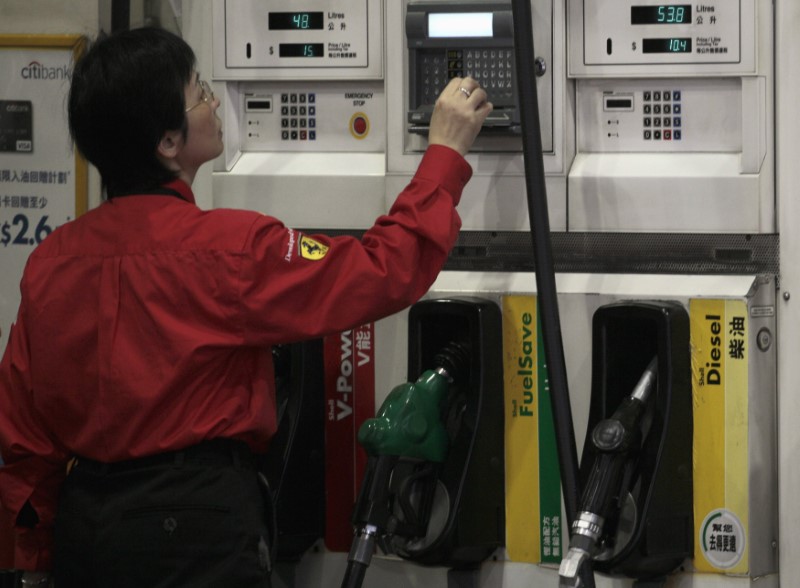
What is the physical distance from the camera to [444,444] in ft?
8.60

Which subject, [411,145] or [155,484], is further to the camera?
[411,145]

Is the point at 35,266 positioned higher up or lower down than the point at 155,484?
higher up

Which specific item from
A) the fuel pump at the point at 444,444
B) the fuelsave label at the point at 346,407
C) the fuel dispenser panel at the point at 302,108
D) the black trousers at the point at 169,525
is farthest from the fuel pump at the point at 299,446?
the black trousers at the point at 169,525

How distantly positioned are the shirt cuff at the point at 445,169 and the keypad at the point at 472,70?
15.2 inches

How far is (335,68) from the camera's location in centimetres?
287

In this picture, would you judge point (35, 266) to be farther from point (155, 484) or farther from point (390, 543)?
point (390, 543)

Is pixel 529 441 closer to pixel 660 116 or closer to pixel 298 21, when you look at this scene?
pixel 660 116

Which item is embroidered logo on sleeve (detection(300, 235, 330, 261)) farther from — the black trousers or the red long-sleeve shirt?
the black trousers

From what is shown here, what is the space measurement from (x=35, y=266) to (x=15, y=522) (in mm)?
495

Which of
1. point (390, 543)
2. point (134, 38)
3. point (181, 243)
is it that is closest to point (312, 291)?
point (181, 243)

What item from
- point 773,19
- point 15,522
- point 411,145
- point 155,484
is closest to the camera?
point 155,484

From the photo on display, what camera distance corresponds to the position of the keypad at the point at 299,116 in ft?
9.62

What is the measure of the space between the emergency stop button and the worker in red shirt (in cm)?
63

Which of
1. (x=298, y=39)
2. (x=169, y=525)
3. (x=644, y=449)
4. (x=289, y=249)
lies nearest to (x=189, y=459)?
(x=169, y=525)
